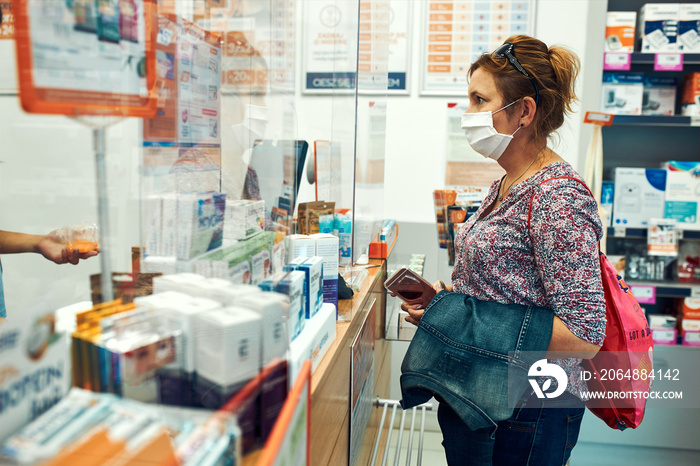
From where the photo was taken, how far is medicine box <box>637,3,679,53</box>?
3.31 meters

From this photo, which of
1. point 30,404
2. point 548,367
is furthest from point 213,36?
point 548,367

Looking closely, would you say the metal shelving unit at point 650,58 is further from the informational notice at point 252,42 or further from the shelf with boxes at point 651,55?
the informational notice at point 252,42

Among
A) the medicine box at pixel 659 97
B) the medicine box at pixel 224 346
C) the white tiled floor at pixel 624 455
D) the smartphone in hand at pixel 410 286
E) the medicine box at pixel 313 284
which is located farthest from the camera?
the medicine box at pixel 659 97

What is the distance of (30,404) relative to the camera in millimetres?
605

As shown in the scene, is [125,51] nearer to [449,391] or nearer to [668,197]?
[449,391]

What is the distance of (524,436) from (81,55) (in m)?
1.47

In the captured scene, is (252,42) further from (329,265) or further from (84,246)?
(329,265)

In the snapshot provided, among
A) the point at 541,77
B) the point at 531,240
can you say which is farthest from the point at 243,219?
the point at 541,77

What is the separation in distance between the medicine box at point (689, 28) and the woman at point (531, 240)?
234cm

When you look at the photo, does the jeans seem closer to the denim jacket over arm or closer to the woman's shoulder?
the denim jacket over arm

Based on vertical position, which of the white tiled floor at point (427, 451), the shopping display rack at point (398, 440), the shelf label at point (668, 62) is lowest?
the white tiled floor at point (427, 451)

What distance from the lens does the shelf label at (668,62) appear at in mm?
3297

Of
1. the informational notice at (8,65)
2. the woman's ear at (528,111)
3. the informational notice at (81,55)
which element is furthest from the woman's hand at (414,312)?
the informational notice at (8,65)

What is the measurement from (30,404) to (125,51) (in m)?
0.45
